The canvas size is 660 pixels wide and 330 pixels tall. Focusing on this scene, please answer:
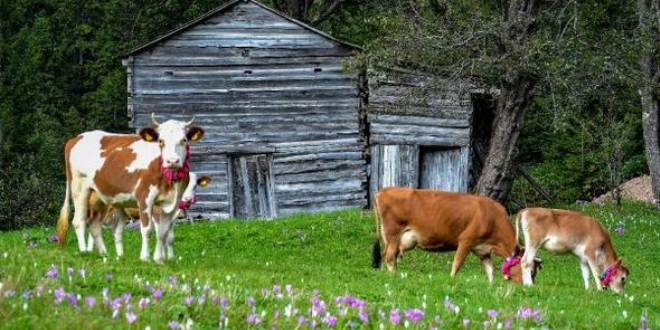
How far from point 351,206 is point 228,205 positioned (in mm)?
3827

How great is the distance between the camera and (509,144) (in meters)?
27.3

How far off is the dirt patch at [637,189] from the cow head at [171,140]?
96.2 ft

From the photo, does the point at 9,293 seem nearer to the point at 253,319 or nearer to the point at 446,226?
the point at 253,319

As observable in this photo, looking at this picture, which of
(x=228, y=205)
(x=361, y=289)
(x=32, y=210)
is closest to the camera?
(x=361, y=289)

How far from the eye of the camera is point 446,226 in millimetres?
16125

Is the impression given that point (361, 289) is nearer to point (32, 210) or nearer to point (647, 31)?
point (647, 31)

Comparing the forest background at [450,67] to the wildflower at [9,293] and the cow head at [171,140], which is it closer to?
the cow head at [171,140]

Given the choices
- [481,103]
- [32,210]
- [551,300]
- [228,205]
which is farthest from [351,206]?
[551,300]

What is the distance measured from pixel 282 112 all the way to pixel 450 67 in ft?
24.3

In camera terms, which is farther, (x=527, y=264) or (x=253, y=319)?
(x=527, y=264)

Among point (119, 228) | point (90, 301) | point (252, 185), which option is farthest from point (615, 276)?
point (252, 185)

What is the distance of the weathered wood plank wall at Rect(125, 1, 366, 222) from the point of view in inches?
1248

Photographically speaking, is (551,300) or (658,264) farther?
(658,264)

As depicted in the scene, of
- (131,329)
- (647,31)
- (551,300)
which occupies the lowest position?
(551,300)
